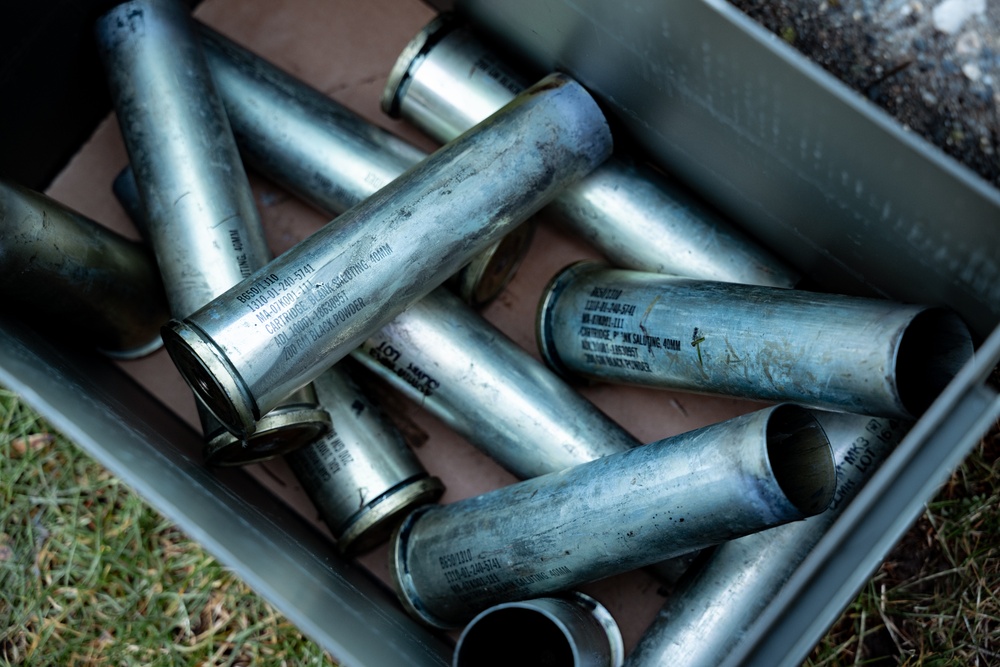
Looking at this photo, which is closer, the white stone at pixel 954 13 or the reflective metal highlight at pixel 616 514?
the reflective metal highlight at pixel 616 514

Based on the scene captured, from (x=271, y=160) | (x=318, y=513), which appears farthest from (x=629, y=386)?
(x=271, y=160)

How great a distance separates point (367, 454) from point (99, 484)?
721 mm

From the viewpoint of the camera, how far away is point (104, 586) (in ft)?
6.54

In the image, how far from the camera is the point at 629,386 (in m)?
1.83

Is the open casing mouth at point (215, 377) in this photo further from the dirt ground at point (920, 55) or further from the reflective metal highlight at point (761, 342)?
the dirt ground at point (920, 55)

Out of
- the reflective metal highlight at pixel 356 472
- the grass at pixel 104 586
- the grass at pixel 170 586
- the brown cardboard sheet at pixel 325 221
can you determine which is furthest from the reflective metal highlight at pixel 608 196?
the grass at pixel 104 586

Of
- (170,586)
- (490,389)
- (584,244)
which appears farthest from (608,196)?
(170,586)

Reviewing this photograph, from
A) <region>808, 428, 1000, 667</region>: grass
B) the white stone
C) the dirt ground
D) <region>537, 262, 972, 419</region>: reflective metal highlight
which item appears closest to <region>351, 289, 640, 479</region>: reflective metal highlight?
<region>537, 262, 972, 419</region>: reflective metal highlight

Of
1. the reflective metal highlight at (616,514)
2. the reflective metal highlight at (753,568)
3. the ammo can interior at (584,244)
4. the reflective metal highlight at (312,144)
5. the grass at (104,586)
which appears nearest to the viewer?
the ammo can interior at (584,244)

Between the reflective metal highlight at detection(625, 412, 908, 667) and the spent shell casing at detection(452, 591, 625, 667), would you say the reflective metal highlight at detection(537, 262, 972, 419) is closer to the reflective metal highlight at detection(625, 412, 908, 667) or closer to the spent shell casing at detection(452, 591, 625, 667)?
the reflective metal highlight at detection(625, 412, 908, 667)

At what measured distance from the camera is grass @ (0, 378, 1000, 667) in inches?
72.7

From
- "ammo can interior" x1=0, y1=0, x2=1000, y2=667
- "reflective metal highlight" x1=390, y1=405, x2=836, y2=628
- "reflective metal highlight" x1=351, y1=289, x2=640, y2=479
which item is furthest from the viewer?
"reflective metal highlight" x1=351, y1=289, x2=640, y2=479

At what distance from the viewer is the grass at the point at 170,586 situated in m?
1.85

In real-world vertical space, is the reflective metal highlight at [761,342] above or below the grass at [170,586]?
above
